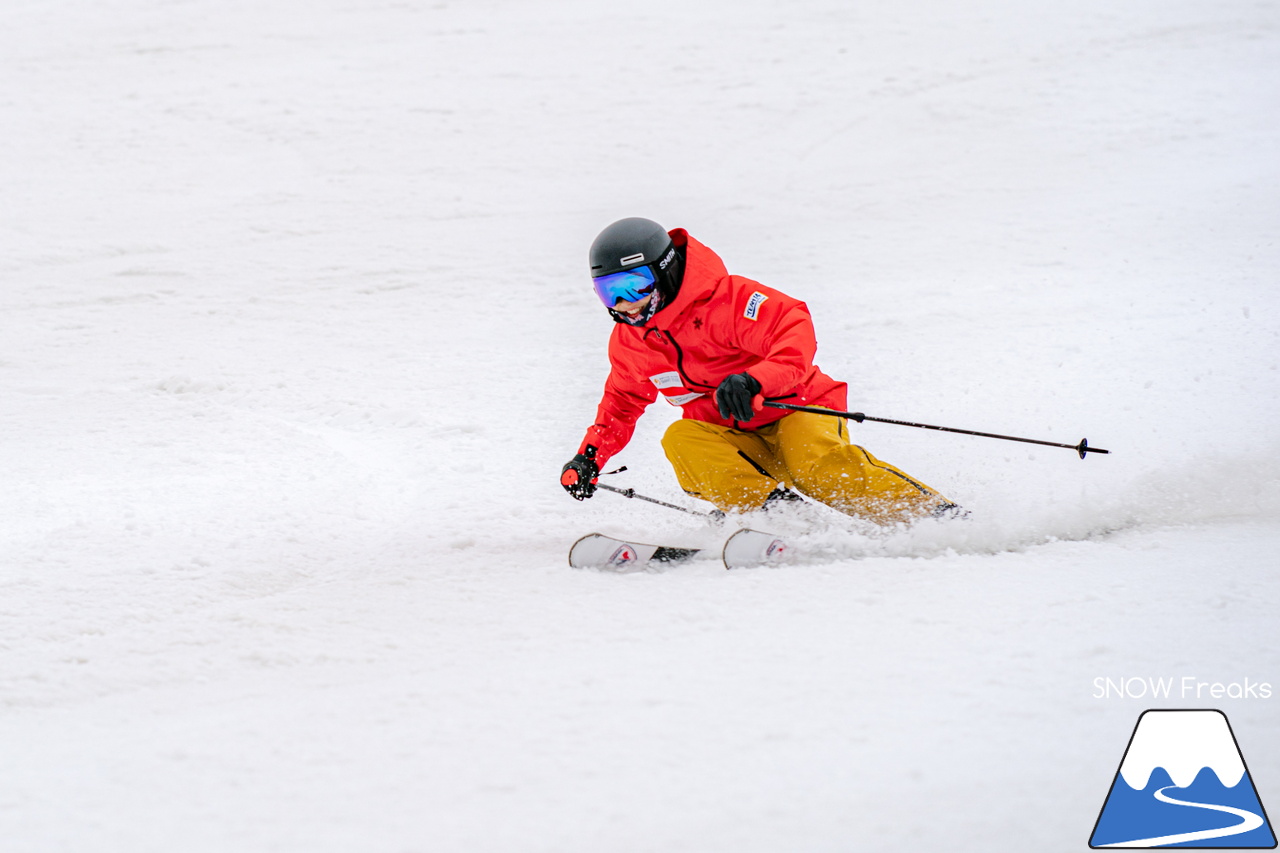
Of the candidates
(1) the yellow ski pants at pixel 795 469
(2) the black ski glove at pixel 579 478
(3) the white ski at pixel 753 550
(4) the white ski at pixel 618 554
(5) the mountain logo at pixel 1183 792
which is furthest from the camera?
(2) the black ski glove at pixel 579 478

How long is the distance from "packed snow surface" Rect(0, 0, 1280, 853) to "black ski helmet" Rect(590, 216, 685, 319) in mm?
984

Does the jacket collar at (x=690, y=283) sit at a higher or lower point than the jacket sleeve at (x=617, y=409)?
higher

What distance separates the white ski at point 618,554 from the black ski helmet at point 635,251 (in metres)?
0.92

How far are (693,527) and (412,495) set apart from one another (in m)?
1.39

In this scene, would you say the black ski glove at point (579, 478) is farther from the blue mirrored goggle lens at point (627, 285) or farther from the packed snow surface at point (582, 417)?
the blue mirrored goggle lens at point (627, 285)

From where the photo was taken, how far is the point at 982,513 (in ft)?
12.4

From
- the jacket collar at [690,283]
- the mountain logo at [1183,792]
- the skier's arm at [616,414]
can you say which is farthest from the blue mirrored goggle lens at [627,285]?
the mountain logo at [1183,792]

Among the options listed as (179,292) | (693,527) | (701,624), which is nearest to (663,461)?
(693,527)

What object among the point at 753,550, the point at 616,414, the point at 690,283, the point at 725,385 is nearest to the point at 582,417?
the point at 616,414

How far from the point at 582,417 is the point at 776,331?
239cm

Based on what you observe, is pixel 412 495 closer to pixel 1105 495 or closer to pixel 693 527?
pixel 693 527

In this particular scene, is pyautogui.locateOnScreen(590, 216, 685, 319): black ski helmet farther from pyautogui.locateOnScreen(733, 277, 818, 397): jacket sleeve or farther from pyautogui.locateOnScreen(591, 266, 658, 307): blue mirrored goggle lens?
pyautogui.locateOnScreen(733, 277, 818, 397): jacket sleeve

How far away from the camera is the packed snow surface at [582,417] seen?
2213 millimetres

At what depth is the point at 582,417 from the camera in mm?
5980
